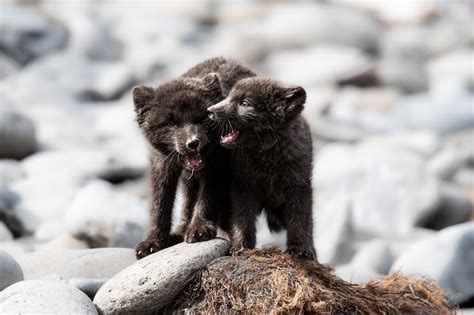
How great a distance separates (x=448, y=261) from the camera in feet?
37.9

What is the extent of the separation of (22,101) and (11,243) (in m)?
12.8

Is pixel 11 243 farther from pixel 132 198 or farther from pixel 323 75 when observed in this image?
pixel 323 75

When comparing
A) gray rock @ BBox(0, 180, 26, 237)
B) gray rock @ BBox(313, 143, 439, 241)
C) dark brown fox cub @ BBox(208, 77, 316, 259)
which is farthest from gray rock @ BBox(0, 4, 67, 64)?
dark brown fox cub @ BBox(208, 77, 316, 259)

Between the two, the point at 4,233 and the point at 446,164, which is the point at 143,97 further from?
the point at 446,164

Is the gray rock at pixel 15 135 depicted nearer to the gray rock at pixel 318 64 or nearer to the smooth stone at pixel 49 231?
the smooth stone at pixel 49 231

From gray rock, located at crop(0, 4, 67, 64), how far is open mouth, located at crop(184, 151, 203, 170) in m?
19.6

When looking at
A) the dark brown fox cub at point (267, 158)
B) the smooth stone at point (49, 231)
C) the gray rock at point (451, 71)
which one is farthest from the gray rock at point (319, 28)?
the dark brown fox cub at point (267, 158)

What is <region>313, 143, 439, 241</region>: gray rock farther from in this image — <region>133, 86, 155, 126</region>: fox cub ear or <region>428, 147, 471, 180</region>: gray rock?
<region>133, 86, 155, 126</region>: fox cub ear

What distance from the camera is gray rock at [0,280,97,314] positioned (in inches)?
300

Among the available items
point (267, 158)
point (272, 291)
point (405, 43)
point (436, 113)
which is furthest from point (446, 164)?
point (405, 43)

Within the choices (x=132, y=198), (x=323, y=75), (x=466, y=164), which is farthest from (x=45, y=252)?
(x=323, y=75)

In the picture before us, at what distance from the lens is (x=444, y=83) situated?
3066cm

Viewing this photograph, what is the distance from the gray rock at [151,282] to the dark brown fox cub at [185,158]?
0.43 meters

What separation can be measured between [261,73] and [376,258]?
5.74m
